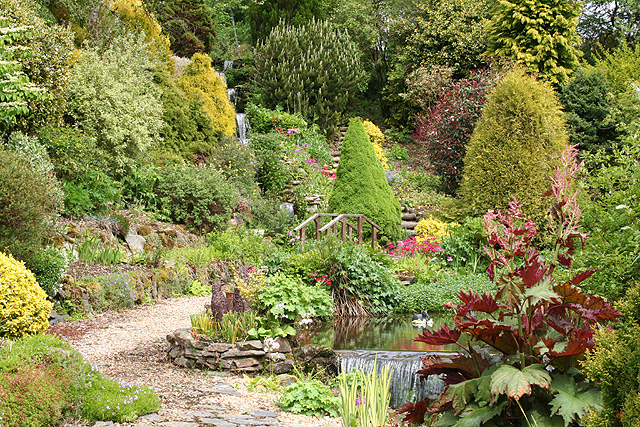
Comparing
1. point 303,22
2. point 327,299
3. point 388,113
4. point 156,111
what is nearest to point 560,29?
point 388,113

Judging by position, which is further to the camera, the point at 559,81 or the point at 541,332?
the point at 559,81

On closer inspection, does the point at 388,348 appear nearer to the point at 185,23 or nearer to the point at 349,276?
the point at 349,276

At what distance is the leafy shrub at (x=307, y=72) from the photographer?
57.8ft

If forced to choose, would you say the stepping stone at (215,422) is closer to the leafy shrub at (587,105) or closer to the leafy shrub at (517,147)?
the leafy shrub at (517,147)

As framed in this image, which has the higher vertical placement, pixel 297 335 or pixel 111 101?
pixel 111 101

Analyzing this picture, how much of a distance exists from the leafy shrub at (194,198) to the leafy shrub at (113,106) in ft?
2.92

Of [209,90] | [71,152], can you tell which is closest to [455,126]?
[209,90]

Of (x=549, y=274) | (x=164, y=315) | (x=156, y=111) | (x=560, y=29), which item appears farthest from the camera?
(x=560, y=29)

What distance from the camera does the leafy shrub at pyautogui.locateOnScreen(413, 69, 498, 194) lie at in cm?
1508

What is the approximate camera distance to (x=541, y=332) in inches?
132

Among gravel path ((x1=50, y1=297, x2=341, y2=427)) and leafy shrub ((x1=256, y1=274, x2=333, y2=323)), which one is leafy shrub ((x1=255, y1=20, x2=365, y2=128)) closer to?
gravel path ((x1=50, y1=297, x2=341, y2=427))

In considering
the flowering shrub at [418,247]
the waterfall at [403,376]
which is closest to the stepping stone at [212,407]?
the waterfall at [403,376]

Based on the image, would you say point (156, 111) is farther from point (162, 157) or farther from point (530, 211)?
point (530, 211)

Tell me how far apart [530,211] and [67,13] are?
1126 cm
